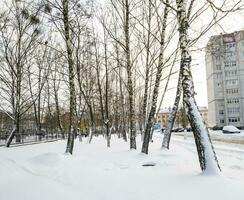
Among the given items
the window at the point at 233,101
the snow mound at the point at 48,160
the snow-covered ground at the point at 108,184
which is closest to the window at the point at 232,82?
the window at the point at 233,101

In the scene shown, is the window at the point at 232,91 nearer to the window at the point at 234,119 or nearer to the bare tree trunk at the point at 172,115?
the window at the point at 234,119

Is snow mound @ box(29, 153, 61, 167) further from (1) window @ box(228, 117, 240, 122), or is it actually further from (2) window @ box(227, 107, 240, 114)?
(2) window @ box(227, 107, 240, 114)

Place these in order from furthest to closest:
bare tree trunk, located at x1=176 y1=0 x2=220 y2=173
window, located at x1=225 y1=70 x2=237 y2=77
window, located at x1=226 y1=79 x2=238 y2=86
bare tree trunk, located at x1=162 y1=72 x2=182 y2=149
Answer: window, located at x1=226 y1=79 x2=238 y2=86
window, located at x1=225 y1=70 x2=237 y2=77
bare tree trunk, located at x1=162 y1=72 x2=182 y2=149
bare tree trunk, located at x1=176 y1=0 x2=220 y2=173

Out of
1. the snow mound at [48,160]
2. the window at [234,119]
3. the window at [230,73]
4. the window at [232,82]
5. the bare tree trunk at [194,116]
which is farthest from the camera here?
the window at [232,82]

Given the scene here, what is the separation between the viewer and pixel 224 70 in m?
93.8

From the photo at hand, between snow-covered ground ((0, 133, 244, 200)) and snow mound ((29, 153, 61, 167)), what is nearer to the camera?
snow-covered ground ((0, 133, 244, 200))

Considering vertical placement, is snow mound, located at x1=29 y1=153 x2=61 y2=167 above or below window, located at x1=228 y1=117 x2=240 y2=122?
below

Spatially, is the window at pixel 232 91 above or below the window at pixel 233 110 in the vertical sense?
above

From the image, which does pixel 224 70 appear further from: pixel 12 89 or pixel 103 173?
pixel 103 173

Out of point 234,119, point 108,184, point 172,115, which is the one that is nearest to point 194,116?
point 108,184

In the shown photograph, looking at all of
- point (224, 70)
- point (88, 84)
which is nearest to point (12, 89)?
point (88, 84)

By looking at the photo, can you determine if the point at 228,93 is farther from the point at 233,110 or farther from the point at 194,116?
the point at 194,116

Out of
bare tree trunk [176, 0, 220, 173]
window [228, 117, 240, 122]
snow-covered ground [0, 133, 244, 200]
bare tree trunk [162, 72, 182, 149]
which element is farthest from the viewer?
window [228, 117, 240, 122]

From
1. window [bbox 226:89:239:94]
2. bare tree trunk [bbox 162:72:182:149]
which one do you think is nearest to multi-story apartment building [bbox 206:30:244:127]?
window [bbox 226:89:239:94]
